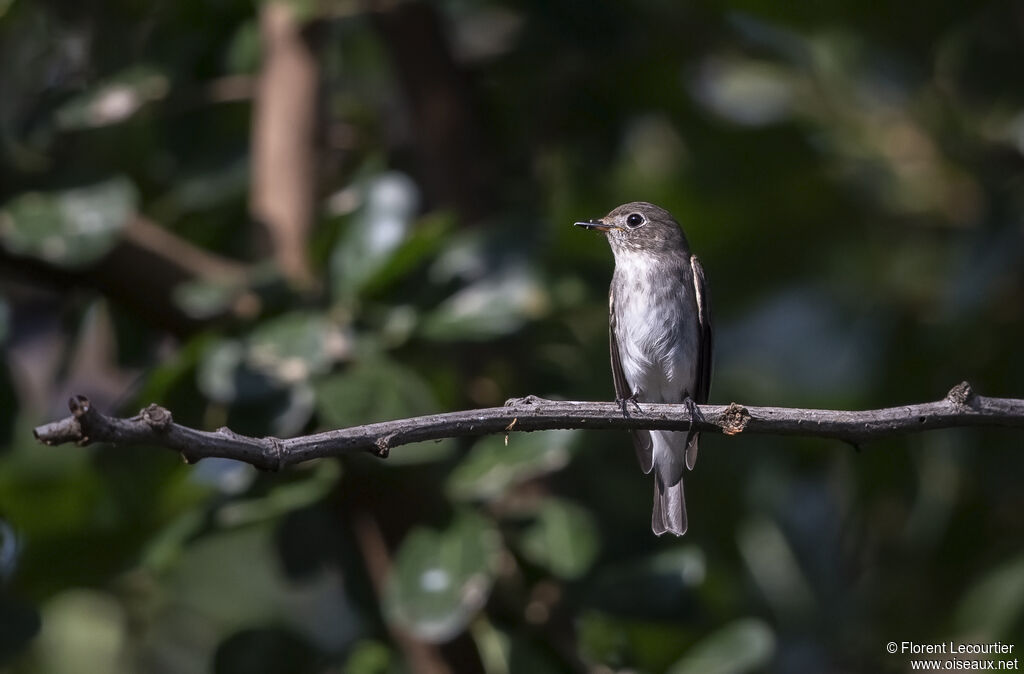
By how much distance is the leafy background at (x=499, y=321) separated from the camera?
324cm

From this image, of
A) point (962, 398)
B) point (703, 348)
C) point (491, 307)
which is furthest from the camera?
point (703, 348)

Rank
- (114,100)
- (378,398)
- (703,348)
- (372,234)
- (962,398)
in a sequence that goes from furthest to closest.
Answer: (703,348)
(114,100)
(372,234)
(378,398)
(962,398)

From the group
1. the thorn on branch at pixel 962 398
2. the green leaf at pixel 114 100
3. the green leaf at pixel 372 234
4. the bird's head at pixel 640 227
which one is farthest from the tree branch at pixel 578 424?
the green leaf at pixel 114 100

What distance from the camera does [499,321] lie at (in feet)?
10.7

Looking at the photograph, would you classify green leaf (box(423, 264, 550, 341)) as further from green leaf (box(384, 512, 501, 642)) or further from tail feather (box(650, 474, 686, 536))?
tail feather (box(650, 474, 686, 536))

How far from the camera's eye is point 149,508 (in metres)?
3.64

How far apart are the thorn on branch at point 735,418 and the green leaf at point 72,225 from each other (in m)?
2.05

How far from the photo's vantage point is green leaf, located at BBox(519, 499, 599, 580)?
315 cm

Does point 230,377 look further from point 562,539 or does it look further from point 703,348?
point 703,348

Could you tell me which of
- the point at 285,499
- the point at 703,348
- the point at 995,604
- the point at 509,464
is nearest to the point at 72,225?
the point at 285,499

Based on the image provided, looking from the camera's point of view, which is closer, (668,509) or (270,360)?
(270,360)

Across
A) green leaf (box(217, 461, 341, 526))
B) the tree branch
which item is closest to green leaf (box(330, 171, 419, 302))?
green leaf (box(217, 461, 341, 526))

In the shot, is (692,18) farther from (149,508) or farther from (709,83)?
(149,508)

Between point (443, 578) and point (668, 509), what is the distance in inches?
25.9
